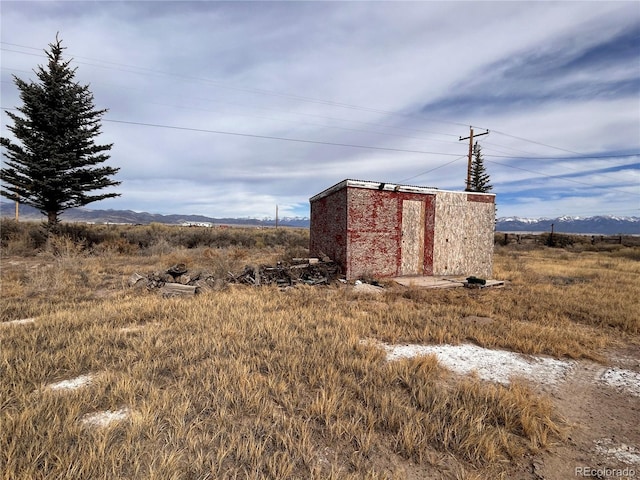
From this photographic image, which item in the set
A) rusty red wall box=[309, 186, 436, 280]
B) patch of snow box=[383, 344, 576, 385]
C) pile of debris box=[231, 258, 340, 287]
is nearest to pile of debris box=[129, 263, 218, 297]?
pile of debris box=[231, 258, 340, 287]

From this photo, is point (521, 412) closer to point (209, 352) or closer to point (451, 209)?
point (209, 352)

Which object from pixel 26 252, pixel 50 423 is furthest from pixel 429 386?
Result: pixel 26 252

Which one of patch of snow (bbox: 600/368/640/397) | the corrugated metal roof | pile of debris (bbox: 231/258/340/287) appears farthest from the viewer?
the corrugated metal roof

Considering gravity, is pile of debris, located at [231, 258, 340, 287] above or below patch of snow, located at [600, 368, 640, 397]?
above

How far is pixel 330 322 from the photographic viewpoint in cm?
680

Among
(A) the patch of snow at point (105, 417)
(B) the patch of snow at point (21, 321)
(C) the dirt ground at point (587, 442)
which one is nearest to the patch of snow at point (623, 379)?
(C) the dirt ground at point (587, 442)

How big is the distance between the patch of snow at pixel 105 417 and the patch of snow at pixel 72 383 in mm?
822

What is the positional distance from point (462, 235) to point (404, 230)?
3330 millimetres

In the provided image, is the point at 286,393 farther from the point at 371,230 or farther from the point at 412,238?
the point at 412,238

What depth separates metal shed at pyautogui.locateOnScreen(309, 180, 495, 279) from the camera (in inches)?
484

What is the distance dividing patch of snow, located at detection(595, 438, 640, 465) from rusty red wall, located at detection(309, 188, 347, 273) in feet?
30.5

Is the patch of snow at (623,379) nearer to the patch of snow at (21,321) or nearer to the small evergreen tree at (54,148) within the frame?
the patch of snow at (21,321)

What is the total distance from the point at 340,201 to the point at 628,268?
1807cm

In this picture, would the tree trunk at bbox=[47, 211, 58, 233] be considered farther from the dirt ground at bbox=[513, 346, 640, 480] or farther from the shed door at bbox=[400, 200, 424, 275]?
the dirt ground at bbox=[513, 346, 640, 480]
